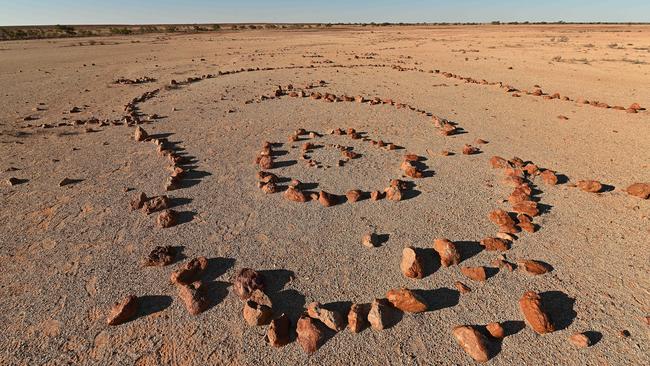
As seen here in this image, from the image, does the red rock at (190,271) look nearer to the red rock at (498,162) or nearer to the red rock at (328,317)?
the red rock at (328,317)

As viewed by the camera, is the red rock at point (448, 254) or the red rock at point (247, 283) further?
the red rock at point (448, 254)

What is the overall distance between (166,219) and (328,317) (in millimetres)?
2544

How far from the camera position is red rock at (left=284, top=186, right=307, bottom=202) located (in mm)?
5031

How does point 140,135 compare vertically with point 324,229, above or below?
above

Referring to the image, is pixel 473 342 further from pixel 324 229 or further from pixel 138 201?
pixel 138 201

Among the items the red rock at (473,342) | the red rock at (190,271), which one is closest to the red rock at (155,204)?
the red rock at (190,271)

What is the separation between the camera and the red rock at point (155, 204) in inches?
188

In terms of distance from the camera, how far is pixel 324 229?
14.4ft

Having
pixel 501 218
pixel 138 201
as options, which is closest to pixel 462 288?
pixel 501 218

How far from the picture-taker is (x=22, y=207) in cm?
489

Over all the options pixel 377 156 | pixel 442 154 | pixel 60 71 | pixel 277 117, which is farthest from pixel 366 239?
pixel 60 71

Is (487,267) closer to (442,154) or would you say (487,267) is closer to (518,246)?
(518,246)

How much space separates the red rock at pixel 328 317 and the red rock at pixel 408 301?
1.62 feet

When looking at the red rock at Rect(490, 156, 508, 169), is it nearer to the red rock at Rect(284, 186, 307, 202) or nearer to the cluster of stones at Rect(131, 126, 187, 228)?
the red rock at Rect(284, 186, 307, 202)
